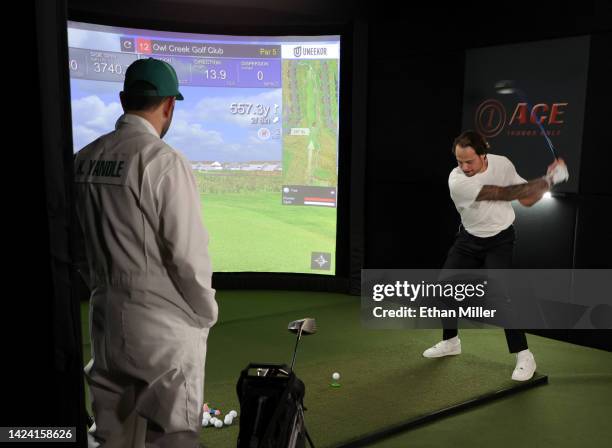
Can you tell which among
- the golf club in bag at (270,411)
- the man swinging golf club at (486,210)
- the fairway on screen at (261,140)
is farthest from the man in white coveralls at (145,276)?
the fairway on screen at (261,140)

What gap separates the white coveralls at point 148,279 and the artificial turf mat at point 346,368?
3.71ft

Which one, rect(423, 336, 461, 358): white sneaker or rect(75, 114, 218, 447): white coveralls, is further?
rect(423, 336, 461, 358): white sneaker

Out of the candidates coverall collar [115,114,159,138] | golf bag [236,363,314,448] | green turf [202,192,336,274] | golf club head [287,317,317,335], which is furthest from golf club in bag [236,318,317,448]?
green turf [202,192,336,274]

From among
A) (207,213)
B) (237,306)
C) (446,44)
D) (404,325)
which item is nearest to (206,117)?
(207,213)

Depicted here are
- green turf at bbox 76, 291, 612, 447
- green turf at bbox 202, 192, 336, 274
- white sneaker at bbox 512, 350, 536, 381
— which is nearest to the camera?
green turf at bbox 76, 291, 612, 447

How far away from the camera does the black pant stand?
3.62 metres

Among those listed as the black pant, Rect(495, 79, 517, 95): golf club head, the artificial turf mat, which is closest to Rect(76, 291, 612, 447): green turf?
the artificial turf mat

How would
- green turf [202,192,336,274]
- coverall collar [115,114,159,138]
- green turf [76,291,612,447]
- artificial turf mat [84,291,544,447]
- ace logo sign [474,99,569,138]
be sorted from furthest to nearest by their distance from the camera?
green turf [202,192,336,274]
ace logo sign [474,99,569,138]
artificial turf mat [84,291,544,447]
green turf [76,291,612,447]
coverall collar [115,114,159,138]

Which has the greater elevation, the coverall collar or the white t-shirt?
the coverall collar

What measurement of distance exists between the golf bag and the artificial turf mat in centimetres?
92

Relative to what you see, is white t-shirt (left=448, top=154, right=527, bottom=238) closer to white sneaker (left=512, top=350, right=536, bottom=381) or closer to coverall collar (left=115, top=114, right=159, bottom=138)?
white sneaker (left=512, top=350, right=536, bottom=381)

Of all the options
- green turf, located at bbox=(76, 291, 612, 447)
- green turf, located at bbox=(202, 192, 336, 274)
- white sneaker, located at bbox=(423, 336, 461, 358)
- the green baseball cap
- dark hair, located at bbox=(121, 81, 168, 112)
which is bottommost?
green turf, located at bbox=(76, 291, 612, 447)

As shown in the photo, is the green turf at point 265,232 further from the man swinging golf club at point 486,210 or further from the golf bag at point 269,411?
the golf bag at point 269,411

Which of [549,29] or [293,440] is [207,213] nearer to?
[549,29]
